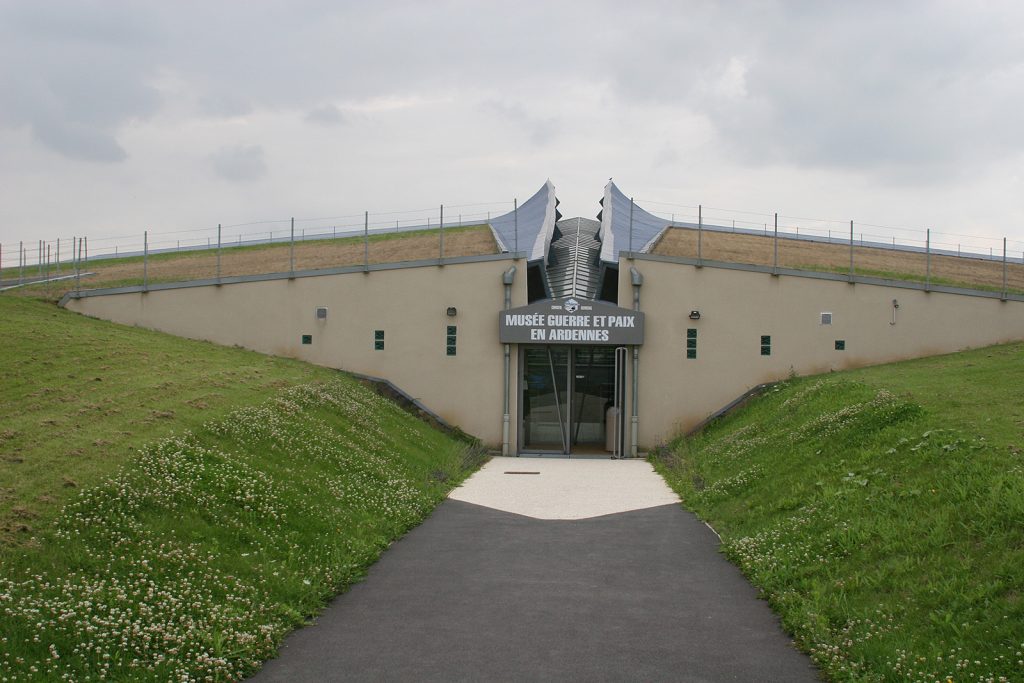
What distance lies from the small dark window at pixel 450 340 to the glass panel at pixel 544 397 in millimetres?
1903

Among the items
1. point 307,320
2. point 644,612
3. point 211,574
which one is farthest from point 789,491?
point 307,320

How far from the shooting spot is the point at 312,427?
1681cm

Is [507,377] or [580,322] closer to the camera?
[580,322]

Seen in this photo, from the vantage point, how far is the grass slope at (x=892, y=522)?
7445mm

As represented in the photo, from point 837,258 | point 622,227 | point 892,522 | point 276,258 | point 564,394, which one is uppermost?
point 622,227

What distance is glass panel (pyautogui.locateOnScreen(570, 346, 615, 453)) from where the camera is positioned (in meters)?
25.6

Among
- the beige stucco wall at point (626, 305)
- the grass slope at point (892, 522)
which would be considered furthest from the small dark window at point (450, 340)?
the grass slope at point (892, 522)

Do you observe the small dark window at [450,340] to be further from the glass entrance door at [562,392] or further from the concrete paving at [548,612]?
the concrete paving at [548,612]

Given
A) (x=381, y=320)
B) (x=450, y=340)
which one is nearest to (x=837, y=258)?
(x=450, y=340)

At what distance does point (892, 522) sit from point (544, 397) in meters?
15.9

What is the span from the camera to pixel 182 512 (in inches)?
399

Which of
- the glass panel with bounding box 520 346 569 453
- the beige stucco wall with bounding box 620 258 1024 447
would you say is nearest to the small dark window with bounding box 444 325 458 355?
the glass panel with bounding box 520 346 569 453

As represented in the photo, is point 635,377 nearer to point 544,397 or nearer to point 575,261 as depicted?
point 544,397

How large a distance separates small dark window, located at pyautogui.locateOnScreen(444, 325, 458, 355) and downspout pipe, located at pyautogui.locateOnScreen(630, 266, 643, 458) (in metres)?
4.71
